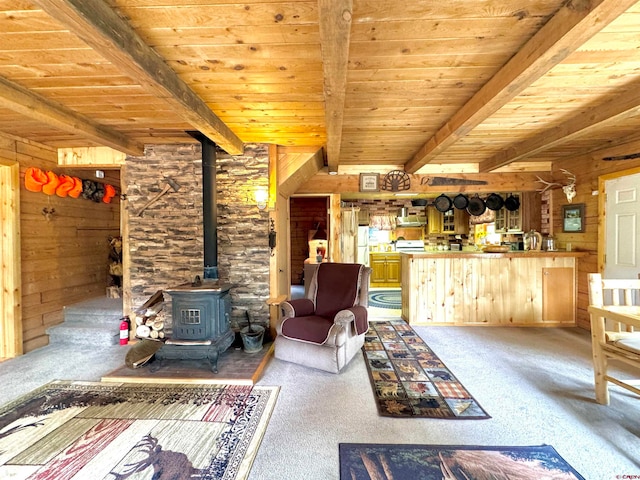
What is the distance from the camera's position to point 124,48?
1479 mm

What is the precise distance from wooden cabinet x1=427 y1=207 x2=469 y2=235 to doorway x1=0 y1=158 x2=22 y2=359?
24.3ft

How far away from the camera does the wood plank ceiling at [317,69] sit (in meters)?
1.41

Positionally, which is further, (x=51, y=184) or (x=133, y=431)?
(x=51, y=184)

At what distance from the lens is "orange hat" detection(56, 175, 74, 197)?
3632mm

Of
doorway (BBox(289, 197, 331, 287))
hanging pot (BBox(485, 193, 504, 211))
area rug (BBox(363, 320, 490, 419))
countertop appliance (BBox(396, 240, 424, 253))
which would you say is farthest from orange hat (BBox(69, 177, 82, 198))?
hanging pot (BBox(485, 193, 504, 211))

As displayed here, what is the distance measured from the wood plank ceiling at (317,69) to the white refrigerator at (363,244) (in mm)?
3917

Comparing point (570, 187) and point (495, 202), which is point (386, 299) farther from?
point (570, 187)

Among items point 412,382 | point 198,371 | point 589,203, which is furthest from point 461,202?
point 198,371

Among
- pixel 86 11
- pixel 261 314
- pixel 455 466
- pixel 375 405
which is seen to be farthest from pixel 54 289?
pixel 455 466

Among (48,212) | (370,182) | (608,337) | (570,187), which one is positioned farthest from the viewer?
(370,182)

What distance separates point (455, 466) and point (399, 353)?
5.19 feet

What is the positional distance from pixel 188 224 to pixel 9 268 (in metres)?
1.96

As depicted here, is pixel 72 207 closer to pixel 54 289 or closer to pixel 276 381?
pixel 54 289

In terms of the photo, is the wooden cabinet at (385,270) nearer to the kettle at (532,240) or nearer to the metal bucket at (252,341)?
the kettle at (532,240)
